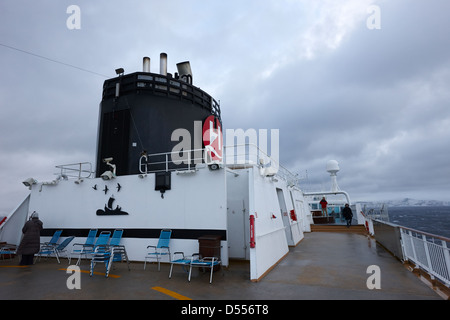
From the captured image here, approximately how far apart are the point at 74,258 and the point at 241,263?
5.97 meters

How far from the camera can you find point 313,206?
2509 cm

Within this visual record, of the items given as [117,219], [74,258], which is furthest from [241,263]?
[74,258]

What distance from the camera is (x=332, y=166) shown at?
891 inches

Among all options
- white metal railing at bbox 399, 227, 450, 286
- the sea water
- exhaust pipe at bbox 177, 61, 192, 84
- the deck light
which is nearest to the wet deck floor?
white metal railing at bbox 399, 227, 450, 286

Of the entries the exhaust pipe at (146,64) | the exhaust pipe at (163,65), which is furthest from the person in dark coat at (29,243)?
the exhaust pipe at (163,65)

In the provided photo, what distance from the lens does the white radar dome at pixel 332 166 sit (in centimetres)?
2253

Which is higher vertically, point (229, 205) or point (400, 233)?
point (229, 205)

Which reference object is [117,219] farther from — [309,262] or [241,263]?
[309,262]

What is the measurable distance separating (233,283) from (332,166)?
1932 centimetres

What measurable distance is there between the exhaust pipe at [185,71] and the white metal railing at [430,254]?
9553 millimetres

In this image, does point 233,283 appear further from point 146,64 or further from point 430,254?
point 146,64

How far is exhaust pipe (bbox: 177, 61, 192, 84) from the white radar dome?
16.1 meters

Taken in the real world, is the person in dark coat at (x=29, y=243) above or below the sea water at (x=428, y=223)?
above

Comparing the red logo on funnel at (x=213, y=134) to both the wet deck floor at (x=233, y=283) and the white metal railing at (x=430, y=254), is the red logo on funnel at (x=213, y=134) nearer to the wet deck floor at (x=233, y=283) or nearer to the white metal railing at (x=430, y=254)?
the wet deck floor at (x=233, y=283)
